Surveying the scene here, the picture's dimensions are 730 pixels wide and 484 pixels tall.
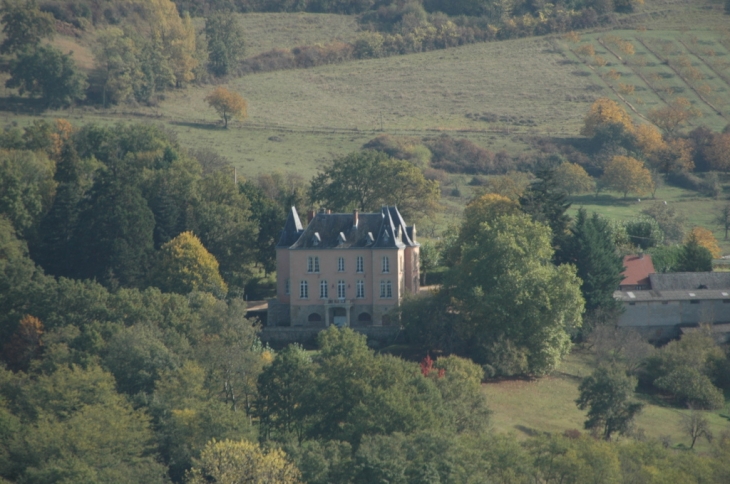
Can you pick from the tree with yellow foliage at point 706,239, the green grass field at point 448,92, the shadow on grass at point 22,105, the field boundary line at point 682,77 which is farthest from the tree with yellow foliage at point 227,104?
the field boundary line at point 682,77

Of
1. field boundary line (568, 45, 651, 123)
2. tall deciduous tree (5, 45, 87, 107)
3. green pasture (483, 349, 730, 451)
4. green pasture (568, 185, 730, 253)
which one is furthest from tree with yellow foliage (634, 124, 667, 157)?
tall deciduous tree (5, 45, 87, 107)

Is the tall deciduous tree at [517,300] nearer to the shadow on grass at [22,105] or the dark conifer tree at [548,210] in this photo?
the dark conifer tree at [548,210]

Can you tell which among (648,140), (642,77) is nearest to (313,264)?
(648,140)

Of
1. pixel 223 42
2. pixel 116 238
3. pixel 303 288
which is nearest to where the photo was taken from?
pixel 303 288

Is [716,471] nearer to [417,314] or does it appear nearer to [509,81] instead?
[417,314]

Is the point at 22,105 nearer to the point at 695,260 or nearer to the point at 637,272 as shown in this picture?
the point at 637,272

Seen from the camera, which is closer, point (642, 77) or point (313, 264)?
point (313, 264)

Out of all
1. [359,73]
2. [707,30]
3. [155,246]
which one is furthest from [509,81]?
[155,246]
